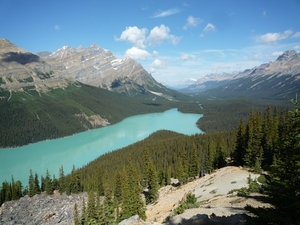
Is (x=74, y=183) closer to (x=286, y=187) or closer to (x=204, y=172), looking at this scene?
(x=204, y=172)

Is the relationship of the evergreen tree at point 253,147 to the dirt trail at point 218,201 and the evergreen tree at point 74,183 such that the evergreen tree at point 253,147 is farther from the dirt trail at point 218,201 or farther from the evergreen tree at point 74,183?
the evergreen tree at point 74,183

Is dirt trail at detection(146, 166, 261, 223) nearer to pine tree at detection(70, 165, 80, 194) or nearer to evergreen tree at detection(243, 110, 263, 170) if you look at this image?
evergreen tree at detection(243, 110, 263, 170)

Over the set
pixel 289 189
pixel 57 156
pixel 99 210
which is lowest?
pixel 57 156

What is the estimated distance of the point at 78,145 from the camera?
626 feet

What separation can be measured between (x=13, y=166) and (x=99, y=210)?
115008mm

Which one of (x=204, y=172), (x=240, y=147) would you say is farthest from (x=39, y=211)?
(x=240, y=147)

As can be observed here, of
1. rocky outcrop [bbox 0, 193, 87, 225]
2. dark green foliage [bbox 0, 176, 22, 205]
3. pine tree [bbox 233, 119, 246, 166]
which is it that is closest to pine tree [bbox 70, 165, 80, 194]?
rocky outcrop [bbox 0, 193, 87, 225]

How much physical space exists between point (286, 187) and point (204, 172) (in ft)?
213

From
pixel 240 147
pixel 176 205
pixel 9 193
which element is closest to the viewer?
pixel 176 205

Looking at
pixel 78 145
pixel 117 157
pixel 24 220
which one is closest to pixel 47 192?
pixel 24 220

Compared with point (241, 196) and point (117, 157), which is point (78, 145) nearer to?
point (117, 157)

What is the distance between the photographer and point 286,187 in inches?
524

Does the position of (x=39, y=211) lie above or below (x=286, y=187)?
below

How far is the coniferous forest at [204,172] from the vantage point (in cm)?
1362
